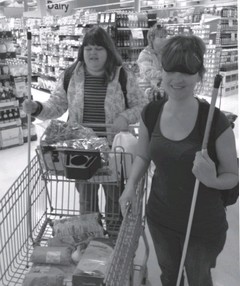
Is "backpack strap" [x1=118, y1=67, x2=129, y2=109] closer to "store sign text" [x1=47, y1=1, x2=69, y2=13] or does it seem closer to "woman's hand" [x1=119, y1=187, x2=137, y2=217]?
"woman's hand" [x1=119, y1=187, x2=137, y2=217]

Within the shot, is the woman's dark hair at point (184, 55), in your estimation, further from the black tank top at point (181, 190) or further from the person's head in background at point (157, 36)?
the person's head in background at point (157, 36)

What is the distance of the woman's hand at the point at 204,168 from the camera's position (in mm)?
1362

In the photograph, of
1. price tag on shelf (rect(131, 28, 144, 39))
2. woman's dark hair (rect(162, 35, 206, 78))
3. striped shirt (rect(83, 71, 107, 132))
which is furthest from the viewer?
price tag on shelf (rect(131, 28, 144, 39))

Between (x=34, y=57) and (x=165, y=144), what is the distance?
11197mm

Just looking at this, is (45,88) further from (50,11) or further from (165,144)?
(165,144)

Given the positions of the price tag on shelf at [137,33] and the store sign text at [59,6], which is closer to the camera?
the price tag on shelf at [137,33]

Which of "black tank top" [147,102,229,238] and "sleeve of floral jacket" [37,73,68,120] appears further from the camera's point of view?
"sleeve of floral jacket" [37,73,68,120]

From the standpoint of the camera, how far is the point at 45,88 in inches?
429

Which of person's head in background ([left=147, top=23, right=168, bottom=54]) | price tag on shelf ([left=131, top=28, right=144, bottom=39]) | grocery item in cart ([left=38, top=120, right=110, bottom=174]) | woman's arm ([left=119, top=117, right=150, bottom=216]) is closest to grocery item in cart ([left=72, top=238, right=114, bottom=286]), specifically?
woman's arm ([left=119, top=117, right=150, bottom=216])

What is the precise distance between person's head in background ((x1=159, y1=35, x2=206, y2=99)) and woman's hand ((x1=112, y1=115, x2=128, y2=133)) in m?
0.79

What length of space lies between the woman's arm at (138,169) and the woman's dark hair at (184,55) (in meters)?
0.36

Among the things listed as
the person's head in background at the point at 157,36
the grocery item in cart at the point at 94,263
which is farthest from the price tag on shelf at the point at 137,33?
the grocery item in cart at the point at 94,263

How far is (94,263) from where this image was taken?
5.72ft

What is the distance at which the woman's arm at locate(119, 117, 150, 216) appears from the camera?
66.8 inches
